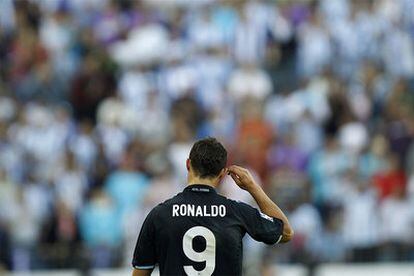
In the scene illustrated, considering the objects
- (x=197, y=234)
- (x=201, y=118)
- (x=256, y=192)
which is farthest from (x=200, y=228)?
(x=201, y=118)

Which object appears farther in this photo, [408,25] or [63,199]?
[408,25]

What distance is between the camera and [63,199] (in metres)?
15.3

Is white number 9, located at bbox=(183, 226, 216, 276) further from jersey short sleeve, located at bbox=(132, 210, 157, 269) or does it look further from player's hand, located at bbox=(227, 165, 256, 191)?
player's hand, located at bbox=(227, 165, 256, 191)

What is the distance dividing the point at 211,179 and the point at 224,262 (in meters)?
0.47

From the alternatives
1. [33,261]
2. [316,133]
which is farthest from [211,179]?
[316,133]

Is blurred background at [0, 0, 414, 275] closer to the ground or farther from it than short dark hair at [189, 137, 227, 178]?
farther from it

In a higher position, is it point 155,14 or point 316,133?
point 155,14

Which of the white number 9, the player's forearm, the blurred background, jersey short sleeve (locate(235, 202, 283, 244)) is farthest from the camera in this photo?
the blurred background

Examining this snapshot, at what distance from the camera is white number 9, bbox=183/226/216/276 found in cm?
735

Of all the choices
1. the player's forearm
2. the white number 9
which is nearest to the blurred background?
the player's forearm

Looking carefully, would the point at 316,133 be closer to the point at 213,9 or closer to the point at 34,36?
the point at 213,9

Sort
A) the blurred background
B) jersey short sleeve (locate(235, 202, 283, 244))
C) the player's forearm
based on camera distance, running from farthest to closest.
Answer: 1. the blurred background
2. the player's forearm
3. jersey short sleeve (locate(235, 202, 283, 244))

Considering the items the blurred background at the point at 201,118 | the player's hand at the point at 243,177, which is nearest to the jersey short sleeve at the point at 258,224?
the player's hand at the point at 243,177

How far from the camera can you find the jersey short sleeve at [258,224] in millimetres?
7520
